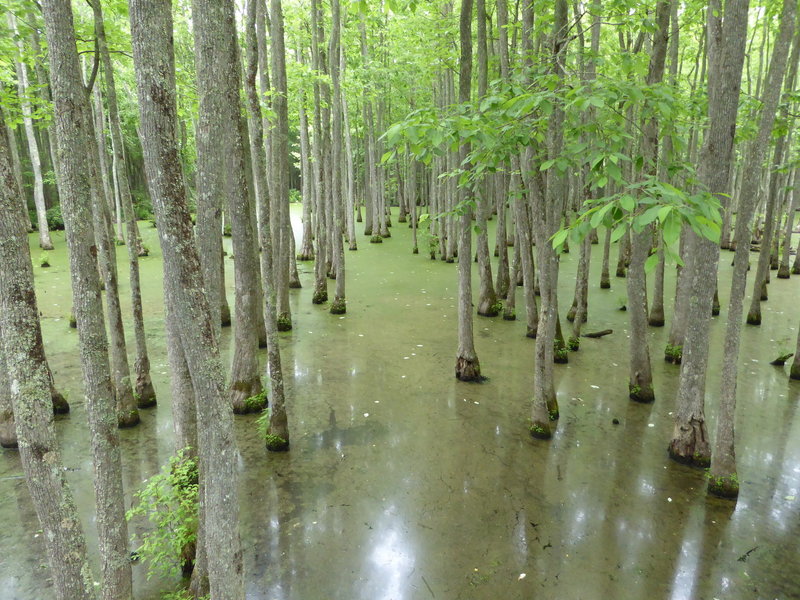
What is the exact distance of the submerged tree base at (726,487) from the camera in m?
5.32

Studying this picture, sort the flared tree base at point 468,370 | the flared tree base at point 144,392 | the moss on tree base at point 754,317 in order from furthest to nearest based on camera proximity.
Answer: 1. the moss on tree base at point 754,317
2. the flared tree base at point 468,370
3. the flared tree base at point 144,392

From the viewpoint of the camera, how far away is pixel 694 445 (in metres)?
6.04

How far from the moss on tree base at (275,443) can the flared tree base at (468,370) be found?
137 inches

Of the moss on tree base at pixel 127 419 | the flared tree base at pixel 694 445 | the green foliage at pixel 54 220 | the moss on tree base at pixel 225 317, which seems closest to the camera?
the flared tree base at pixel 694 445

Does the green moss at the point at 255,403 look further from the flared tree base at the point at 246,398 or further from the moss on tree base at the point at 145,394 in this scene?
the moss on tree base at the point at 145,394

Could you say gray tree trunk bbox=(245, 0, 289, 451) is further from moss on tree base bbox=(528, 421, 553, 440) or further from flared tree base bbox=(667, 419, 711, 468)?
flared tree base bbox=(667, 419, 711, 468)

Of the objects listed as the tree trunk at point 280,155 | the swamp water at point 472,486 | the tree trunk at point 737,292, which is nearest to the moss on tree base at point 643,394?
the swamp water at point 472,486

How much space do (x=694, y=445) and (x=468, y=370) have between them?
3561 mm

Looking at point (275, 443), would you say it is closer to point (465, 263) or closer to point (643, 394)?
point (465, 263)

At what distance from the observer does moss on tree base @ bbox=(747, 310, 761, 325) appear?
11633mm

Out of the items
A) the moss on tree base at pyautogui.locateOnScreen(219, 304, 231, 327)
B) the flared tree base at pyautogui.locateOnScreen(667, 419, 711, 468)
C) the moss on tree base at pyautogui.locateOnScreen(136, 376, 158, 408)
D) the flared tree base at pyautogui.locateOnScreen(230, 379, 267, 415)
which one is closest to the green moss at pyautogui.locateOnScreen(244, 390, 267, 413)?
the flared tree base at pyautogui.locateOnScreen(230, 379, 267, 415)

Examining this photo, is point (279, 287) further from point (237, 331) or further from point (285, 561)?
point (285, 561)

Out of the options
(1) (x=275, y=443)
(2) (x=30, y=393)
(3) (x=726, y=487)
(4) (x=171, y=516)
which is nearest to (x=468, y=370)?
(1) (x=275, y=443)

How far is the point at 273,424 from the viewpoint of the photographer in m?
6.27
